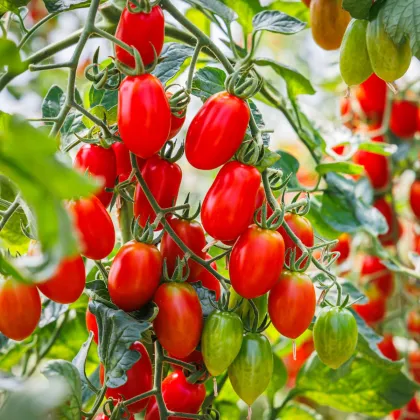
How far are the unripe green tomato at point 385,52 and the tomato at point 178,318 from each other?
29 cm

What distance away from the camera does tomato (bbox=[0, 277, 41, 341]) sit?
2.04 feet

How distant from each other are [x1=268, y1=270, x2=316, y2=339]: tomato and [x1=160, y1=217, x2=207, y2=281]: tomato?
0.08 metres

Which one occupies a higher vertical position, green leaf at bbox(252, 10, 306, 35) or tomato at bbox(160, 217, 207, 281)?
green leaf at bbox(252, 10, 306, 35)

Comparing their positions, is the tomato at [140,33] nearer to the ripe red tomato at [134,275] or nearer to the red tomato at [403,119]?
the ripe red tomato at [134,275]

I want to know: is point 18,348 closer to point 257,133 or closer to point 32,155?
point 257,133

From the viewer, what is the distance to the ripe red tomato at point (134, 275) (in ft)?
2.03

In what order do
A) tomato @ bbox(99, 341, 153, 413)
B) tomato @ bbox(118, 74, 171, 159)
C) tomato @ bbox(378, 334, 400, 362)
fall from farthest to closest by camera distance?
1. tomato @ bbox(378, 334, 400, 362)
2. tomato @ bbox(99, 341, 153, 413)
3. tomato @ bbox(118, 74, 171, 159)

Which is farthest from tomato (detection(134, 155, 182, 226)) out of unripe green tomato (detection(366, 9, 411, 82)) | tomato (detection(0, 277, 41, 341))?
unripe green tomato (detection(366, 9, 411, 82))

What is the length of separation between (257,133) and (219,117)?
53mm

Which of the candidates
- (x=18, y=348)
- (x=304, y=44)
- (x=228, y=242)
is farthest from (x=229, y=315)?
(x=304, y=44)

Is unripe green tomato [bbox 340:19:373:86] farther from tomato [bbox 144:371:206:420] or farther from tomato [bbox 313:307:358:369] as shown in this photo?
tomato [bbox 144:371:206:420]

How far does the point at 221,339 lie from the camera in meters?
0.61

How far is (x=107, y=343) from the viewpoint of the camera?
0.63 m

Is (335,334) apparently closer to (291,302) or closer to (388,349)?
(291,302)
